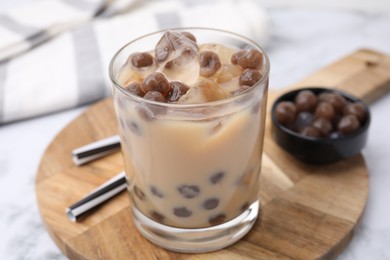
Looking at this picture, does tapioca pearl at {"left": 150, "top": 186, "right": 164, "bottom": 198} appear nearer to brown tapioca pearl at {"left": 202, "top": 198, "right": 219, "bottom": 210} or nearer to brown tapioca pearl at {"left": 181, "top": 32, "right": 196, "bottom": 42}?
brown tapioca pearl at {"left": 202, "top": 198, "right": 219, "bottom": 210}

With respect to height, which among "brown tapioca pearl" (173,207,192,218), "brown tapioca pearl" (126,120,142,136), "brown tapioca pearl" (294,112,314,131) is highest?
"brown tapioca pearl" (126,120,142,136)

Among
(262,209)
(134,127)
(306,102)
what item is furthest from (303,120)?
(134,127)

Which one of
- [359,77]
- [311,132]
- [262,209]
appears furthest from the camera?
[359,77]

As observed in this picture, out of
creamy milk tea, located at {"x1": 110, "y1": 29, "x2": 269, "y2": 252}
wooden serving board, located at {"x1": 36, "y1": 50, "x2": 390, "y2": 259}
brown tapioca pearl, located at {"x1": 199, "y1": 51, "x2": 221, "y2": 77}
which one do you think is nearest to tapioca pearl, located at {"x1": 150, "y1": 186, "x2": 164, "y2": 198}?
creamy milk tea, located at {"x1": 110, "y1": 29, "x2": 269, "y2": 252}

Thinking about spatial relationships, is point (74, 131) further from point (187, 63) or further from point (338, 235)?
point (338, 235)

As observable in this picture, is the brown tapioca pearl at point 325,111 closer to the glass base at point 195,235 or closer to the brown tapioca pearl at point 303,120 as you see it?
the brown tapioca pearl at point 303,120

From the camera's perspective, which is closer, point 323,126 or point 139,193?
point 139,193

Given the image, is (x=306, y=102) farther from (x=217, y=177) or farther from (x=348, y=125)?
(x=217, y=177)
